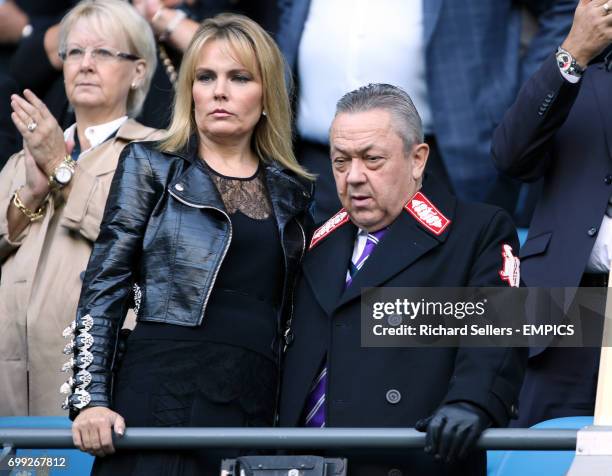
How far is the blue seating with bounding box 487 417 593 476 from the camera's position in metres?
4.49

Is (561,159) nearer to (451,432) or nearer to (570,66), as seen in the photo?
(570,66)

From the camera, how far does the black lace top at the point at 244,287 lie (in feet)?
13.7

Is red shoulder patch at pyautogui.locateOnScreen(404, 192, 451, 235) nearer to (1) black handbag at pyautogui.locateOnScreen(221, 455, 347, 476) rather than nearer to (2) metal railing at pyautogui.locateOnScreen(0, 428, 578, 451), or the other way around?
(2) metal railing at pyautogui.locateOnScreen(0, 428, 578, 451)

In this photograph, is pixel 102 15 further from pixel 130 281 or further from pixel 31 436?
pixel 31 436

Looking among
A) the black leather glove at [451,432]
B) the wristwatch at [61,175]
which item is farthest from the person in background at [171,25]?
the black leather glove at [451,432]

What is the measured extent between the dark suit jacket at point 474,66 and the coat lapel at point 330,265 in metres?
1.54

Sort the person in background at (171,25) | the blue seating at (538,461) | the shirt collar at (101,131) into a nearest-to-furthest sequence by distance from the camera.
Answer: the blue seating at (538,461) → the shirt collar at (101,131) → the person in background at (171,25)

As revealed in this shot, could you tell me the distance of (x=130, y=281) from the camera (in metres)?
4.22

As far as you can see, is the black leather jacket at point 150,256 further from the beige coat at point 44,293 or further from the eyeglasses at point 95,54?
the eyeglasses at point 95,54

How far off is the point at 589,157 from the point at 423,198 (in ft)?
2.80

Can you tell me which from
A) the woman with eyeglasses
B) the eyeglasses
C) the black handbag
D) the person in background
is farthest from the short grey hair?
the person in background

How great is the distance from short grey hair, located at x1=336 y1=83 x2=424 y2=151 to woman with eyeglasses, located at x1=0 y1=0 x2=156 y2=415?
124 cm

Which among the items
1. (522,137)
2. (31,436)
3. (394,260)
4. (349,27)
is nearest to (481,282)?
(394,260)

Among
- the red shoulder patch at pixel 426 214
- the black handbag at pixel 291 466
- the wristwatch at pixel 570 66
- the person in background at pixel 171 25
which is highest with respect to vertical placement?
the person in background at pixel 171 25
